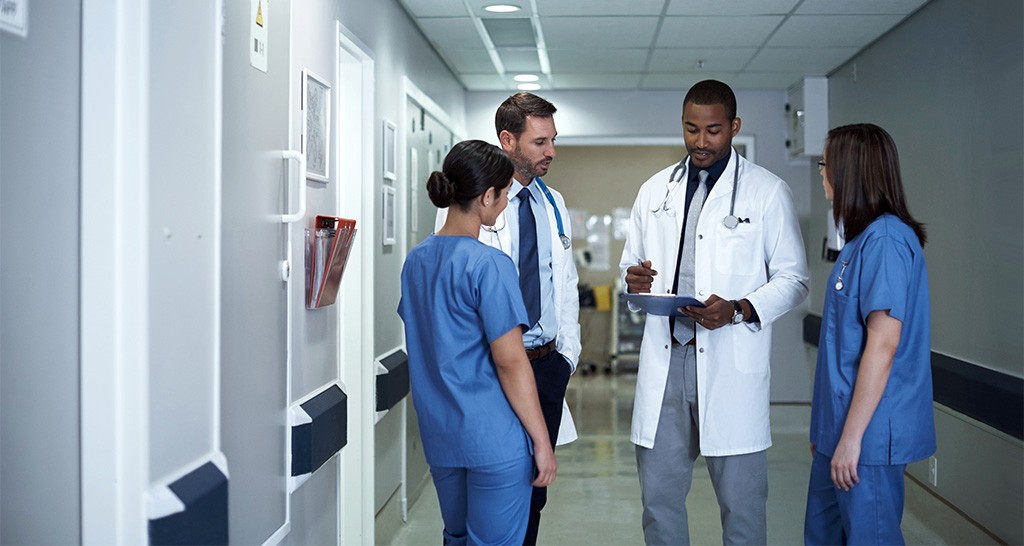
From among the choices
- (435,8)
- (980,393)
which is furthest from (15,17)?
(980,393)

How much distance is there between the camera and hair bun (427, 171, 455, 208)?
2.21m

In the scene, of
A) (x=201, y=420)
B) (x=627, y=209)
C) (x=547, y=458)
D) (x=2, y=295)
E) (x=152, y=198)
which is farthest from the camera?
(x=627, y=209)

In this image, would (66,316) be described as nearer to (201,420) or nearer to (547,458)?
(201,420)

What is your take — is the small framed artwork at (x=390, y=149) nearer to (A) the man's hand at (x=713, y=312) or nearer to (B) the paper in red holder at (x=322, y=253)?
(B) the paper in red holder at (x=322, y=253)

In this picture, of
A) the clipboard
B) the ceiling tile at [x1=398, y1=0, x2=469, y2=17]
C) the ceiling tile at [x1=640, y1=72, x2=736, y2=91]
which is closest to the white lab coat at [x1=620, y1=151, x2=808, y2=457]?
the clipboard

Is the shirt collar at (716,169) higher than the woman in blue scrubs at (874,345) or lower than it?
higher

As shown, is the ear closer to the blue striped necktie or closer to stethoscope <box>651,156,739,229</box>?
the blue striped necktie

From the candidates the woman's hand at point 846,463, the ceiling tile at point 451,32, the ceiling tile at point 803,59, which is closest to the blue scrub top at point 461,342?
the woman's hand at point 846,463

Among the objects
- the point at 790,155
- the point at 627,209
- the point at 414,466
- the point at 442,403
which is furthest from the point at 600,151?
the point at 442,403

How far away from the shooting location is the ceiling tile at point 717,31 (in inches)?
198

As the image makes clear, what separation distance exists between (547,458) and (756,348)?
0.86 meters

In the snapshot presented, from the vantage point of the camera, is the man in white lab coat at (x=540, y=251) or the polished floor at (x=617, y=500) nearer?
the man in white lab coat at (x=540, y=251)

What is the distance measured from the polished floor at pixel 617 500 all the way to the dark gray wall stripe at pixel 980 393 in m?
0.64

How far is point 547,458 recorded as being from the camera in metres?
2.25
